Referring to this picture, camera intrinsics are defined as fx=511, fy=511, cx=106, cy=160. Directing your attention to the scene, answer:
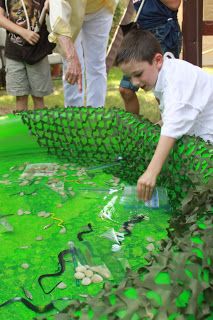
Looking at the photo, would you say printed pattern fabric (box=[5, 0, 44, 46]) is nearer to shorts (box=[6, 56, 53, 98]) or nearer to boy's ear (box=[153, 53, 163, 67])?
shorts (box=[6, 56, 53, 98])

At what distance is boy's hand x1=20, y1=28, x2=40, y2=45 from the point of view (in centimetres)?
266

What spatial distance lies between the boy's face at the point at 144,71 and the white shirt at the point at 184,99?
2cm

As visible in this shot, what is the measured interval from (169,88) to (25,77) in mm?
1225

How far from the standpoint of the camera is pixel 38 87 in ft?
9.35

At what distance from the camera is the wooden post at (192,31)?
3695 mm

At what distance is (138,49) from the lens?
73.3 inches

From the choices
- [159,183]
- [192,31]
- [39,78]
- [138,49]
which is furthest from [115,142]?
[192,31]

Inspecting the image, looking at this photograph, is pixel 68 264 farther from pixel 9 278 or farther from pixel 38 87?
pixel 38 87

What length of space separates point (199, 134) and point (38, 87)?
46.1 inches

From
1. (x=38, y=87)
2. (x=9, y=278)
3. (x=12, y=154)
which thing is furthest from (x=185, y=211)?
(x=38, y=87)

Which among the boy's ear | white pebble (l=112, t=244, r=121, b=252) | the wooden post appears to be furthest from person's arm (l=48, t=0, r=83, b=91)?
the wooden post

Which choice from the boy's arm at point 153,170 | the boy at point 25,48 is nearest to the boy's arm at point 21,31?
the boy at point 25,48

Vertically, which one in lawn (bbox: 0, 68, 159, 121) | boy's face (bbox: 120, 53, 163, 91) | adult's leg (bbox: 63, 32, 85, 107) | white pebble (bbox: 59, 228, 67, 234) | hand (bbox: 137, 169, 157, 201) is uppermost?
boy's face (bbox: 120, 53, 163, 91)

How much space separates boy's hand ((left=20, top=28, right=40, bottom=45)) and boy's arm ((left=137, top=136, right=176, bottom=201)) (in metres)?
1.22
